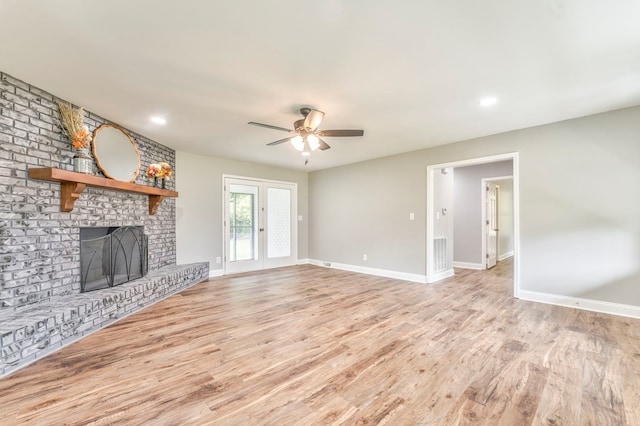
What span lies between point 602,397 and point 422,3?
2753 millimetres

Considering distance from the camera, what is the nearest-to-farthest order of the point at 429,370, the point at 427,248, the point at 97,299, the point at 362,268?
the point at 429,370
the point at 97,299
the point at 427,248
the point at 362,268

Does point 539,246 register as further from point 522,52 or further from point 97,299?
point 97,299

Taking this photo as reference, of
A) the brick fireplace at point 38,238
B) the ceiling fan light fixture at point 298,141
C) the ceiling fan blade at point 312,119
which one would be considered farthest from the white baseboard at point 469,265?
the brick fireplace at point 38,238

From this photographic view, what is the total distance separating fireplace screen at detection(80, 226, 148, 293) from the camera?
3.23m

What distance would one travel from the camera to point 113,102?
3.04 m

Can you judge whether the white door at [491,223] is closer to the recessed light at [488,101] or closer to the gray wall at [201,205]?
the recessed light at [488,101]

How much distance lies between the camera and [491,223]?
6.74 metres

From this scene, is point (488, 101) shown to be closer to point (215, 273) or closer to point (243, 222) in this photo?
point (243, 222)

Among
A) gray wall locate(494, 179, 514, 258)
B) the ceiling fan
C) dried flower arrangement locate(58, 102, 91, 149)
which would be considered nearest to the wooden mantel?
dried flower arrangement locate(58, 102, 91, 149)

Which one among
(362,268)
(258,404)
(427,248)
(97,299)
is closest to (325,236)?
(362,268)

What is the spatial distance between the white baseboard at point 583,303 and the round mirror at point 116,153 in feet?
19.2

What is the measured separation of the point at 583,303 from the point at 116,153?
6.37 m

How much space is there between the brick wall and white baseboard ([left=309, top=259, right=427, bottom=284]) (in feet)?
15.0

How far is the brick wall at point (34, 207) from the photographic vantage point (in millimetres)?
2477
